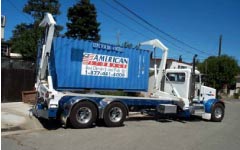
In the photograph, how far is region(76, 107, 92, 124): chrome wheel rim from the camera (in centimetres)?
1264

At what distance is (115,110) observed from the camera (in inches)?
541

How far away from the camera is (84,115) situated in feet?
42.0

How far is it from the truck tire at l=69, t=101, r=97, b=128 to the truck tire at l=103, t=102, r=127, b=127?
0.51 meters

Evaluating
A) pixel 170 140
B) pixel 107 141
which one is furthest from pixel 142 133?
pixel 107 141

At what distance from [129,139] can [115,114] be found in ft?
9.51

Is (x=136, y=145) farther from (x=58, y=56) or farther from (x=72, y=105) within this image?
(x=58, y=56)

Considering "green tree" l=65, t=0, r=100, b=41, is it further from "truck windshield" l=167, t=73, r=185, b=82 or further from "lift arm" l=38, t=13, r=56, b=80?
"lift arm" l=38, t=13, r=56, b=80

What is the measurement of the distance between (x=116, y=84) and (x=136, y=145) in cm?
549

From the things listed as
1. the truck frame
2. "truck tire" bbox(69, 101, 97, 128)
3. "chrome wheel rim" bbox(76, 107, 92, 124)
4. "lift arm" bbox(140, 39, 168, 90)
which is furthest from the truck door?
"chrome wheel rim" bbox(76, 107, 92, 124)

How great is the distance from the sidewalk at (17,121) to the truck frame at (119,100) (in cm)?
42

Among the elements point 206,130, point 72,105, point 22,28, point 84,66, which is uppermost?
point 22,28

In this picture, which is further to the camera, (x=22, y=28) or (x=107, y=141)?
(x=22, y=28)

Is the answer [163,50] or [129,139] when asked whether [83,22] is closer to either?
[163,50]

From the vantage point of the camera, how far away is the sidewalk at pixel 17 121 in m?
11.8
